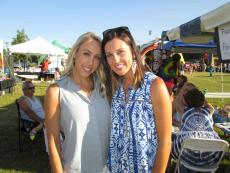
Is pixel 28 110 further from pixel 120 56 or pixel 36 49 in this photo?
pixel 36 49

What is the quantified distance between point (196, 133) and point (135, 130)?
90.0 inches

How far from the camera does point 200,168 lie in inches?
157

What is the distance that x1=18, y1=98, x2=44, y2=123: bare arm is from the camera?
621cm

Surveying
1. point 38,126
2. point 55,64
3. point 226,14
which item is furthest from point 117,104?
point 55,64

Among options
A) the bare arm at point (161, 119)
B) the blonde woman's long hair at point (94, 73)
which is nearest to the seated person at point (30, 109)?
the blonde woman's long hair at point (94, 73)

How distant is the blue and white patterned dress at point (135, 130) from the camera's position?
77.2 inches

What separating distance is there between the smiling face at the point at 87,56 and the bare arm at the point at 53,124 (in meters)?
0.20

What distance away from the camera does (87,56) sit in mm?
2166

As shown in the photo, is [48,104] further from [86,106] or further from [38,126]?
[38,126]

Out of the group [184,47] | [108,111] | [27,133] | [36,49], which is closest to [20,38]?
[36,49]

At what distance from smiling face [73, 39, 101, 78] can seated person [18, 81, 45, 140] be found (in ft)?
13.7

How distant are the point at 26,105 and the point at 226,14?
3.81 meters

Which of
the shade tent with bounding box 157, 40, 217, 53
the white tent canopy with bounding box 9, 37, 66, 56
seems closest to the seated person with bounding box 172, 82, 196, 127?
the shade tent with bounding box 157, 40, 217, 53

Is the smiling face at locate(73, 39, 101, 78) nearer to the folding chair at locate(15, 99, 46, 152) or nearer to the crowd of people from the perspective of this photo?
the crowd of people
